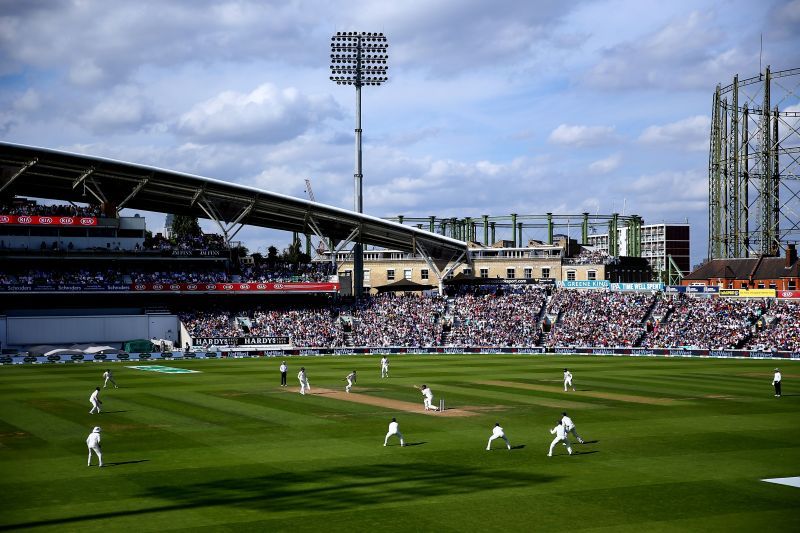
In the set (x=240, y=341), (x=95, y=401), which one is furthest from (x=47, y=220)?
(x=95, y=401)

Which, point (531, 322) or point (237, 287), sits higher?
point (237, 287)

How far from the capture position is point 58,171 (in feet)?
255

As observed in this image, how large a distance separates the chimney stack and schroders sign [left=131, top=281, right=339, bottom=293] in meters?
48.2

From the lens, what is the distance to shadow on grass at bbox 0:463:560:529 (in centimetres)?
2039

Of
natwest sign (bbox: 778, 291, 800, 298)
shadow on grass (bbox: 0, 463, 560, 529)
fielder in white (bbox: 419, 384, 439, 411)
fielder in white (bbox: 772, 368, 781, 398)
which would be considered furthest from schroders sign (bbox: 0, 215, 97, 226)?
natwest sign (bbox: 778, 291, 800, 298)

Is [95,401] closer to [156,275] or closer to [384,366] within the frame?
[384,366]

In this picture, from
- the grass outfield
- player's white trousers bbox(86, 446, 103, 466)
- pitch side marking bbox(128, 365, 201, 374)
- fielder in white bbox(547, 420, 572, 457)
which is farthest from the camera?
pitch side marking bbox(128, 365, 201, 374)

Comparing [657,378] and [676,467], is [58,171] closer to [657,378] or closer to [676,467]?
[657,378]

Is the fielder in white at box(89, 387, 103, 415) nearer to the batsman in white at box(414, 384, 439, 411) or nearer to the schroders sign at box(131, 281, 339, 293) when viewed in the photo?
the batsman in white at box(414, 384, 439, 411)

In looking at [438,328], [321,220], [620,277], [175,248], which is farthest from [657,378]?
[620,277]

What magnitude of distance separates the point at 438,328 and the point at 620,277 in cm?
4039

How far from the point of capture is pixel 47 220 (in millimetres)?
80062

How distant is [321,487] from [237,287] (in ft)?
216

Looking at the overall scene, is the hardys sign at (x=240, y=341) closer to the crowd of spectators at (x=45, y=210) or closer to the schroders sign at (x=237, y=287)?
the schroders sign at (x=237, y=287)
